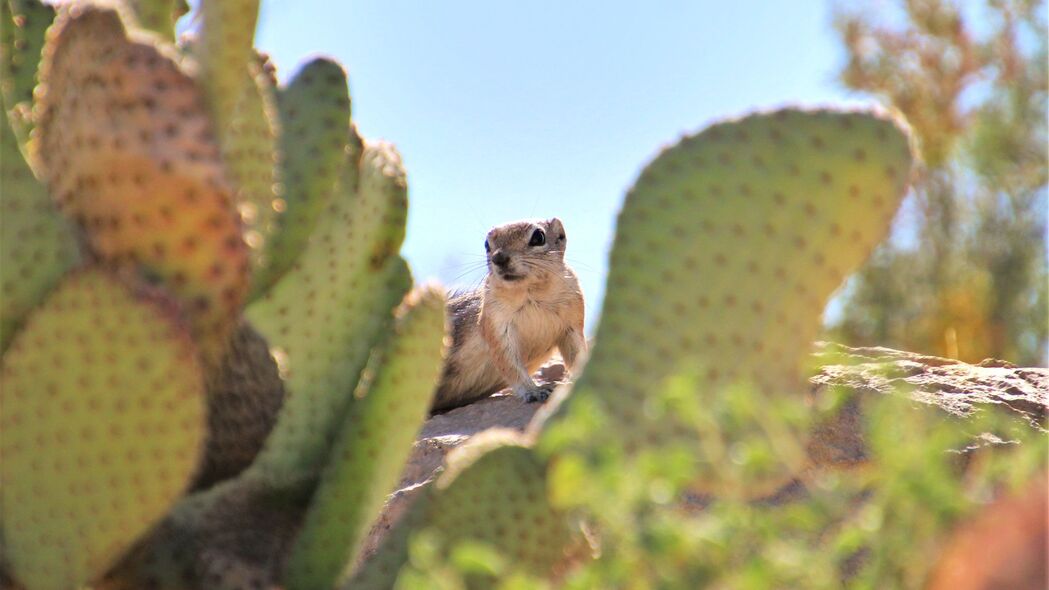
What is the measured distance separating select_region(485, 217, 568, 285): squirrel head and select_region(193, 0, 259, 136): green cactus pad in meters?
5.70

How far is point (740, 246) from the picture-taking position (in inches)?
110

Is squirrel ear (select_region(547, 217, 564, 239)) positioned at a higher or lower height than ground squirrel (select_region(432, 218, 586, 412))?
higher

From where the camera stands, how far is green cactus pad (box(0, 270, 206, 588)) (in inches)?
106

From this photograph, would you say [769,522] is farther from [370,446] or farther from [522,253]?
[522,253]

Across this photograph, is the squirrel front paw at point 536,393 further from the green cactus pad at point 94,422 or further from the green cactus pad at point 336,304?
the green cactus pad at point 94,422

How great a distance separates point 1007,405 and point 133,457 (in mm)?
4518

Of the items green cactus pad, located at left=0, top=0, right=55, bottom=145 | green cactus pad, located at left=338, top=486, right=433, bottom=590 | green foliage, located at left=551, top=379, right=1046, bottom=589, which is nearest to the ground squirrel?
green cactus pad, located at left=0, top=0, right=55, bottom=145

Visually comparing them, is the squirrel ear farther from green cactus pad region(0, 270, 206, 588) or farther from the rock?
green cactus pad region(0, 270, 206, 588)

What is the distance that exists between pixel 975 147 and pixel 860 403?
37.2 feet

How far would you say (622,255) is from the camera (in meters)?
2.85

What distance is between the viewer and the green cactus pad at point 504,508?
2.92m

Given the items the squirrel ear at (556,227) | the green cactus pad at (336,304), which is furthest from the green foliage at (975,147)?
the green cactus pad at (336,304)

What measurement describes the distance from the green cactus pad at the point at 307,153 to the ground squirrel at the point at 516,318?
5045mm

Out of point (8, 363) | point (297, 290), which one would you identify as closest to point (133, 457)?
point (8, 363)
